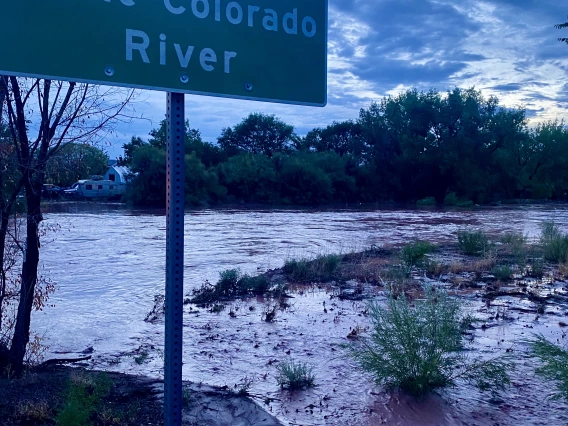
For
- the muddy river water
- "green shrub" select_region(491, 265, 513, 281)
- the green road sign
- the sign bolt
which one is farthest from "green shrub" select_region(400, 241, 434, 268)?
the sign bolt

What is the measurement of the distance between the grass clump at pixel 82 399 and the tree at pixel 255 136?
231ft

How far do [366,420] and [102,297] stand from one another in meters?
7.97

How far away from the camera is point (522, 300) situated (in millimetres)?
10906

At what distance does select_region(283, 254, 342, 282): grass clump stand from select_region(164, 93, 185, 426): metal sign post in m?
11.2

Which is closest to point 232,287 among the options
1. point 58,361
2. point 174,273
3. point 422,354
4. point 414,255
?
point 414,255

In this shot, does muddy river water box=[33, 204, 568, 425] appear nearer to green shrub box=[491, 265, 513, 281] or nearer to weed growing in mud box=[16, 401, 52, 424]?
weed growing in mud box=[16, 401, 52, 424]

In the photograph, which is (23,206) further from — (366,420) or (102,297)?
(102,297)

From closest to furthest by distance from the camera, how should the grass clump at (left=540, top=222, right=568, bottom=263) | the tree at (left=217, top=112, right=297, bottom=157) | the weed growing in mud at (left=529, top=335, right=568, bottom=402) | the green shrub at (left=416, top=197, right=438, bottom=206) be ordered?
the weed growing in mud at (left=529, top=335, right=568, bottom=402), the grass clump at (left=540, top=222, right=568, bottom=263), the green shrub at (left=416, top=197, right=438, bottom=206), the tree at (left=217, top=112, right=297, bottom=157)

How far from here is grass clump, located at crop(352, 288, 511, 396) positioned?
5.87m

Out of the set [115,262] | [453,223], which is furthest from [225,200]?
[115,262]

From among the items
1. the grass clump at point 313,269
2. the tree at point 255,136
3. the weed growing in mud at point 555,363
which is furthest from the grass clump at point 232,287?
the tree at point 255,136

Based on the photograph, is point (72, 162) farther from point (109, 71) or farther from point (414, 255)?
point (414, 255)

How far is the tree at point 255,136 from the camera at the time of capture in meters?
76.6

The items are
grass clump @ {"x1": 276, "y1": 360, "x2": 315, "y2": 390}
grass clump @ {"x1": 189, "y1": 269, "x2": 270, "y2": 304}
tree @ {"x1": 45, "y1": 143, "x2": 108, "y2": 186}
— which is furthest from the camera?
grass clump @ {"x1": 189, "y1": 269, "x2": 270, "y2": 304}
